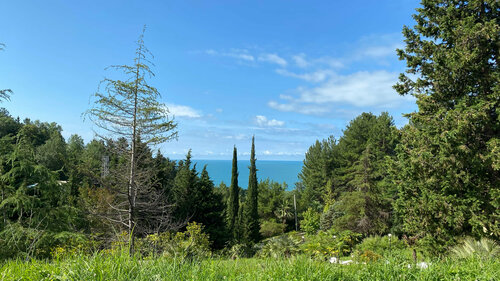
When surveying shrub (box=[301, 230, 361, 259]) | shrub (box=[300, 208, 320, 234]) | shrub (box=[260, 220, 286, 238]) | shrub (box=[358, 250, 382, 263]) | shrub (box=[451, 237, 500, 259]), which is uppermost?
shrub (box=[451, 237, 500, 259])

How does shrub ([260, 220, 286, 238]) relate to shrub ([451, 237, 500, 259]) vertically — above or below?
below

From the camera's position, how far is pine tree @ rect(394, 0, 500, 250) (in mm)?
7688

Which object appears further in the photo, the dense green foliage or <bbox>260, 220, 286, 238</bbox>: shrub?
<bbox>260, 220, 286, 238</bbox>: shrub

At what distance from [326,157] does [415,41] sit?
30.3 m

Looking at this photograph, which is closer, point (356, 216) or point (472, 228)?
point (472, 228)

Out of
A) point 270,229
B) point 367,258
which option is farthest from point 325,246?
point 270,229

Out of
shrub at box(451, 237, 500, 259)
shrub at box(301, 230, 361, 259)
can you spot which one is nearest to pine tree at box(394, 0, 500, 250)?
shrub at box(301, 230, 361, 259)

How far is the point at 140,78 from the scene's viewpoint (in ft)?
24.4

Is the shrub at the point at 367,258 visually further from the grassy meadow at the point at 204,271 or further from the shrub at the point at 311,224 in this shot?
the shrub at the point at 311,224

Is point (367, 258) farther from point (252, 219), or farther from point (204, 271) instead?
point (252, 219)

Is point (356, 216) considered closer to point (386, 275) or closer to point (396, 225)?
point (396, 225)

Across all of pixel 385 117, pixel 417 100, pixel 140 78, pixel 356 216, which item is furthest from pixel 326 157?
pixel 140 78

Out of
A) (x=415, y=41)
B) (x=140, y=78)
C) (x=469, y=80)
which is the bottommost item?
(x=140, y=78)

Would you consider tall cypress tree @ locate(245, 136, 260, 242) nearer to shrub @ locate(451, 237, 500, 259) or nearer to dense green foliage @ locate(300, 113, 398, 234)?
dense green foliage @ locate(300, 113, 398, 234)
